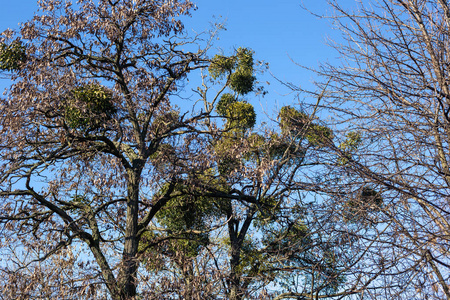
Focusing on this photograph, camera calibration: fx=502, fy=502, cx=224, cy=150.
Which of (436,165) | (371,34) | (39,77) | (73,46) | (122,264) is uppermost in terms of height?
(73,46)

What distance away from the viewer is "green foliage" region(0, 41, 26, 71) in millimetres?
10172

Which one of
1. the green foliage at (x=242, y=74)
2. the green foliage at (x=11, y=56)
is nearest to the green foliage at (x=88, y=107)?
the green foliage at (x=11, y=56)

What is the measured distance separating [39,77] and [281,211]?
693 cm

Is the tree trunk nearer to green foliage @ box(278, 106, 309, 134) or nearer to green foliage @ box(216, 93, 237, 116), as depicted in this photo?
green foliage @ box(278, 106, 309, 134)

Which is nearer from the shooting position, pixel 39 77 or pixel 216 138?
pixel 39 77

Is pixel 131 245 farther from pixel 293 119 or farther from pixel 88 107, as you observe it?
pixel 293 119

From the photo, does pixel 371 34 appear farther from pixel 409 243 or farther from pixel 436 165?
pixel 409 243

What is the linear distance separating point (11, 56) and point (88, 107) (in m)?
2.04

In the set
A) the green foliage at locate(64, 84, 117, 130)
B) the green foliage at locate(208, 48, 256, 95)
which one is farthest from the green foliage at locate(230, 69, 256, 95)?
the green foliage at locate(64, 84, 117, 130)

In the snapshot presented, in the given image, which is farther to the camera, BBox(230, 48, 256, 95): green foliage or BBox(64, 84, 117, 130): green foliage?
BBox(230, 48, 256, 95): green foliage

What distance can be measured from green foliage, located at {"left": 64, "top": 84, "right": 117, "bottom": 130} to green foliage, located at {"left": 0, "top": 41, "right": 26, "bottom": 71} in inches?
57.8

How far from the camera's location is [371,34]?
7156 mm

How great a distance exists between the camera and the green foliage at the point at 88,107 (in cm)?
958

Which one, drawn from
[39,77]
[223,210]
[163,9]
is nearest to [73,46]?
[39,77]
